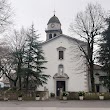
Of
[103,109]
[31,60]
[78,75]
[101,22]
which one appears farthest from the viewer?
[78,75]

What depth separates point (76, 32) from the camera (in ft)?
107

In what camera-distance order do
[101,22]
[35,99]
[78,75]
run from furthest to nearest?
[78,75] → [101,22] → [35,99]

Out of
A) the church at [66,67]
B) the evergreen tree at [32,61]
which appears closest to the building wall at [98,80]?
the church at [66,67]

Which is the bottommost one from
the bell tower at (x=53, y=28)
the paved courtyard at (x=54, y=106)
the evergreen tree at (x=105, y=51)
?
the paved courtyard at (x=54, y=106)

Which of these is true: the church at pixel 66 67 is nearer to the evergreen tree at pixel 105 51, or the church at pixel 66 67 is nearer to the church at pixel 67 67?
the church at pixel 67 67

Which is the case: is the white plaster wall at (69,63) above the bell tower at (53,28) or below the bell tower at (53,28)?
below

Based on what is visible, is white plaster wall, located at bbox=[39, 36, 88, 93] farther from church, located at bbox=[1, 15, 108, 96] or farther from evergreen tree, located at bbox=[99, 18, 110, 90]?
evergreen tree, located at bbox=[99, 18, 110, 90]

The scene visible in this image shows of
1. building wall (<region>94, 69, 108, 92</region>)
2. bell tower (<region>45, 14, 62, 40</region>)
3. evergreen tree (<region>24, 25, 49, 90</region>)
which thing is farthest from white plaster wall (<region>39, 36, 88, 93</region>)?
bell tower (<region>45, 14, 62, 40</region>)

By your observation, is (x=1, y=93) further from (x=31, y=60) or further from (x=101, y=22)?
(x=101, y=22)

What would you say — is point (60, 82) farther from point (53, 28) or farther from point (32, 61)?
point (53, 28)

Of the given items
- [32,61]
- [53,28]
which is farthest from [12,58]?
[53,28]

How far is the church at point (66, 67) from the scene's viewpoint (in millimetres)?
33969

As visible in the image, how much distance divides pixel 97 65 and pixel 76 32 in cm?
837

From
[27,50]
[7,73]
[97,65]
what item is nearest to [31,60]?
[27,50]
